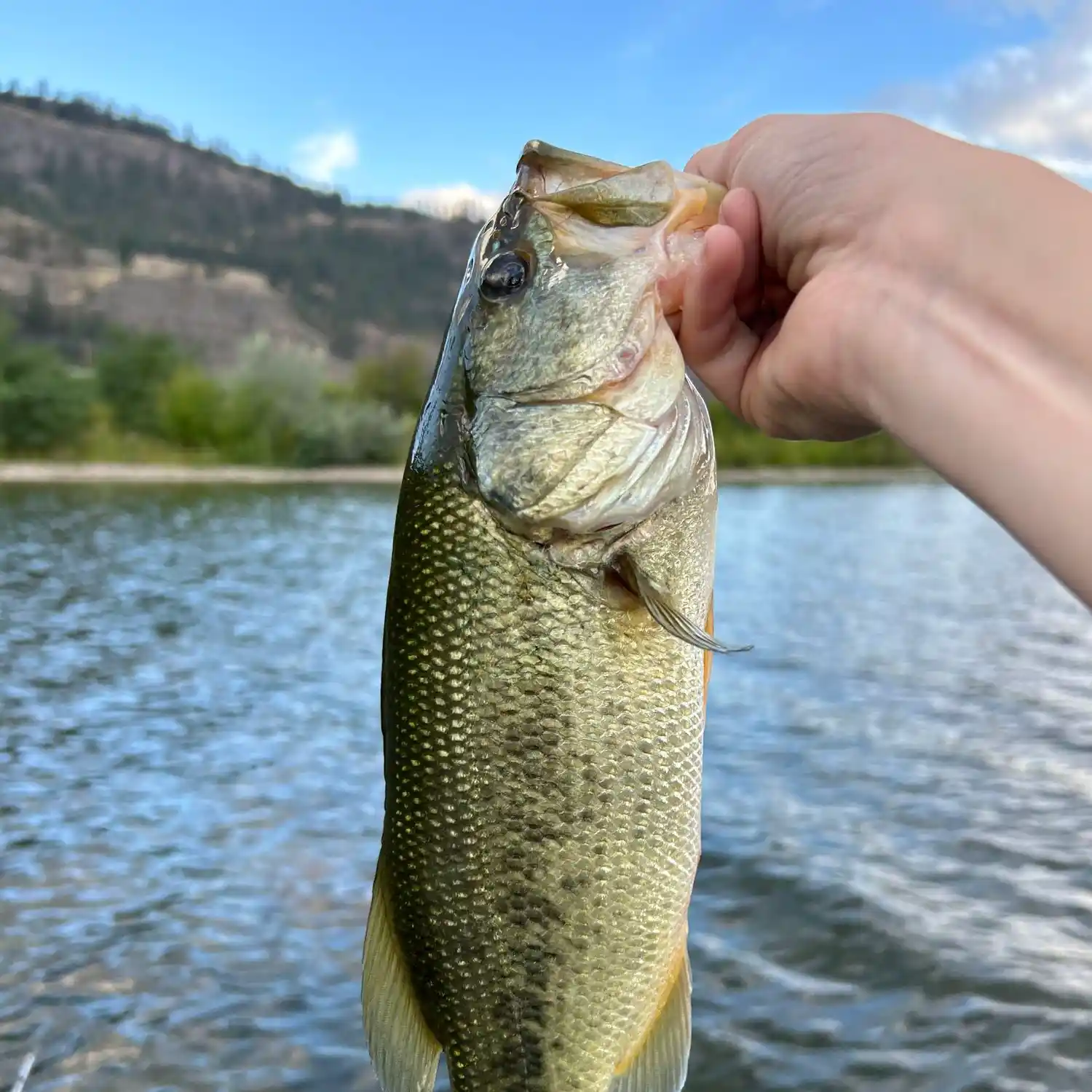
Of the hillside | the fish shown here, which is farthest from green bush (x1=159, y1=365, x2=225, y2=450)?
the fish

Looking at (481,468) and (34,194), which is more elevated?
(34,194)

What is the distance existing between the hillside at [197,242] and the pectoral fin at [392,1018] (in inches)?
4173

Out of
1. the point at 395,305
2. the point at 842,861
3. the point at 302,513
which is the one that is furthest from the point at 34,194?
the point at 842,861

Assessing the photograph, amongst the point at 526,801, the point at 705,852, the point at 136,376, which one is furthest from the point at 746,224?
the point at 136,376

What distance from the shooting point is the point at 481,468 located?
7.07 feet

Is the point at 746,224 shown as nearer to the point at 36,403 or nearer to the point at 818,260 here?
the point at 818,260

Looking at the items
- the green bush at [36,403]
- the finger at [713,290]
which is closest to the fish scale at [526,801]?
the finger at [713,290]

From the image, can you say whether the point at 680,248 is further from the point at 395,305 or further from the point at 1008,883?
the point at 395,305

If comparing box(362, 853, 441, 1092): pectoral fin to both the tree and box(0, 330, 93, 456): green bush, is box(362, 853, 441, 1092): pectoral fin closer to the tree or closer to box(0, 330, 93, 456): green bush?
box(0, 330, 93, 456): green bush

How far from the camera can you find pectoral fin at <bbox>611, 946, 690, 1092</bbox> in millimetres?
2195

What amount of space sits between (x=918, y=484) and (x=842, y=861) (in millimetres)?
70841

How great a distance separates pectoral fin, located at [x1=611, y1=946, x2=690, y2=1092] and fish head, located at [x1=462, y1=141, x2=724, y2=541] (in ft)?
3.24

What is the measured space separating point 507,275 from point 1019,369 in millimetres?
1010

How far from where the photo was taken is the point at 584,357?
215 cm
